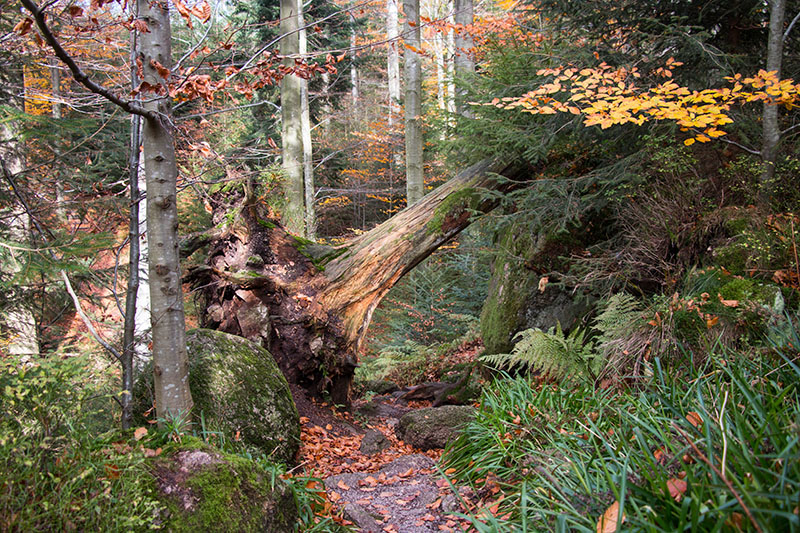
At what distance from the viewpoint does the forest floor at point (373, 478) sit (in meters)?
3.40

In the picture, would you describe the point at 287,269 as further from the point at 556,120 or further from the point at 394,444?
the point at 556,120

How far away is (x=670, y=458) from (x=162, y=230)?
3121mm

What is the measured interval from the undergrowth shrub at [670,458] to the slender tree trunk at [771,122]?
2036mm

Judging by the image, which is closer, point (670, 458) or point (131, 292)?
point (670, 458)

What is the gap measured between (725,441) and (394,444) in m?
4.27

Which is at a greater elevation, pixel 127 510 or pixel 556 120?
pixel 556 120

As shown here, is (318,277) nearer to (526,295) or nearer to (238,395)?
(238,395)

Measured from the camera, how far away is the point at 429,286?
35.9 ft

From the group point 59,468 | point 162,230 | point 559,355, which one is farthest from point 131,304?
point 559,355

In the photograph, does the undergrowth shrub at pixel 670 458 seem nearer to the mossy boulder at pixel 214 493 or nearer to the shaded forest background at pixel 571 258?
the shaded forest background at pixel 571 258

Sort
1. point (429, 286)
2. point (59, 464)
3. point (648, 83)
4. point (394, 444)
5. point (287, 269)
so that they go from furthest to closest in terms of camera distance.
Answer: point (429, 286) < point (287, 269) < point (394, 444) < point (648, 83) < point (59, 464)

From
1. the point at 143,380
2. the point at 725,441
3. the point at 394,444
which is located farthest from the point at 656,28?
the point at 143,380

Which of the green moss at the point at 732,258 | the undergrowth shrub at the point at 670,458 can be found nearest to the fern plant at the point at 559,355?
the undergrowth shrub at the point at 670,458

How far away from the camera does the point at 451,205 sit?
22.5 feet
